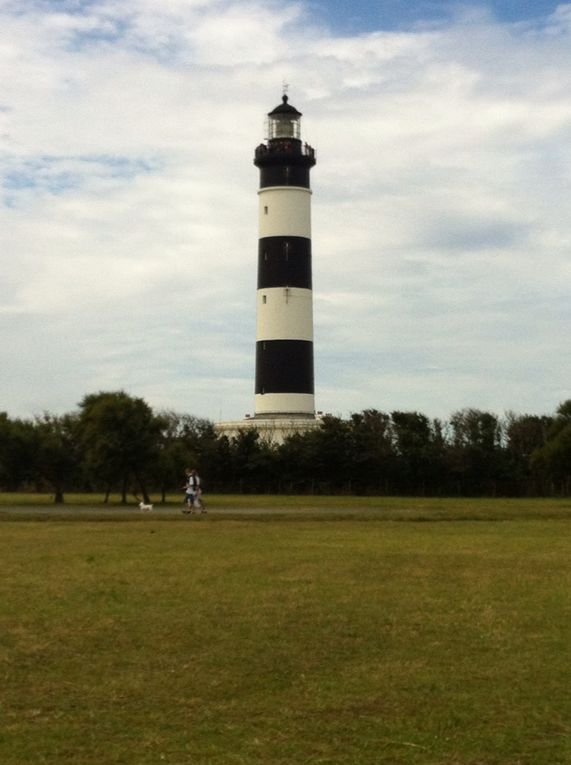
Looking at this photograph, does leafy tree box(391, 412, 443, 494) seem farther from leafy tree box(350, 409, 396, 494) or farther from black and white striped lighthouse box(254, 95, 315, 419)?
black and white striped lighthouse box(254, 95, 315, 419)

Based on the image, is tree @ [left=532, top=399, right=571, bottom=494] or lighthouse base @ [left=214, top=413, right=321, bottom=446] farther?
lighthouse base @ [left=214, top=413, right=321, bottom=446]

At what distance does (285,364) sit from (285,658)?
58596 millimetres

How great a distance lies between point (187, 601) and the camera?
1581cm

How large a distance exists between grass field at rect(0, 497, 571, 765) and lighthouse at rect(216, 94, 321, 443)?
1845 inches

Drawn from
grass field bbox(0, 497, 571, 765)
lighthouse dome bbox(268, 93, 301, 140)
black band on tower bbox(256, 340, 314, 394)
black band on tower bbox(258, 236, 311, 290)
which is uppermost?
lighthouse dome bbox(268, 93, 301, 140)

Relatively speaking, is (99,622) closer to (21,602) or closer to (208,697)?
(21,602)

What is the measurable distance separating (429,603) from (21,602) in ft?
17.9

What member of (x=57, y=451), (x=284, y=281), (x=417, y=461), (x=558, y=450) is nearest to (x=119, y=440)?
(x=57, y=451)

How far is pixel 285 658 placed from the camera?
11844 mm

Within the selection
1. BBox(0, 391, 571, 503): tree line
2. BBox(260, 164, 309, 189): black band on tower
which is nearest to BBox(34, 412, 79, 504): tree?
BBox(0, 391, 571, 503): tree line

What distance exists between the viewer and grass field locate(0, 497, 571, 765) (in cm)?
863

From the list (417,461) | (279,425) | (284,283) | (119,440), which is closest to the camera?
(119,440)

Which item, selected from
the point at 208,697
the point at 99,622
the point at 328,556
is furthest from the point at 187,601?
the point at 328,556

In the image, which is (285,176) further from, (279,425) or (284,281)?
(279,425)
